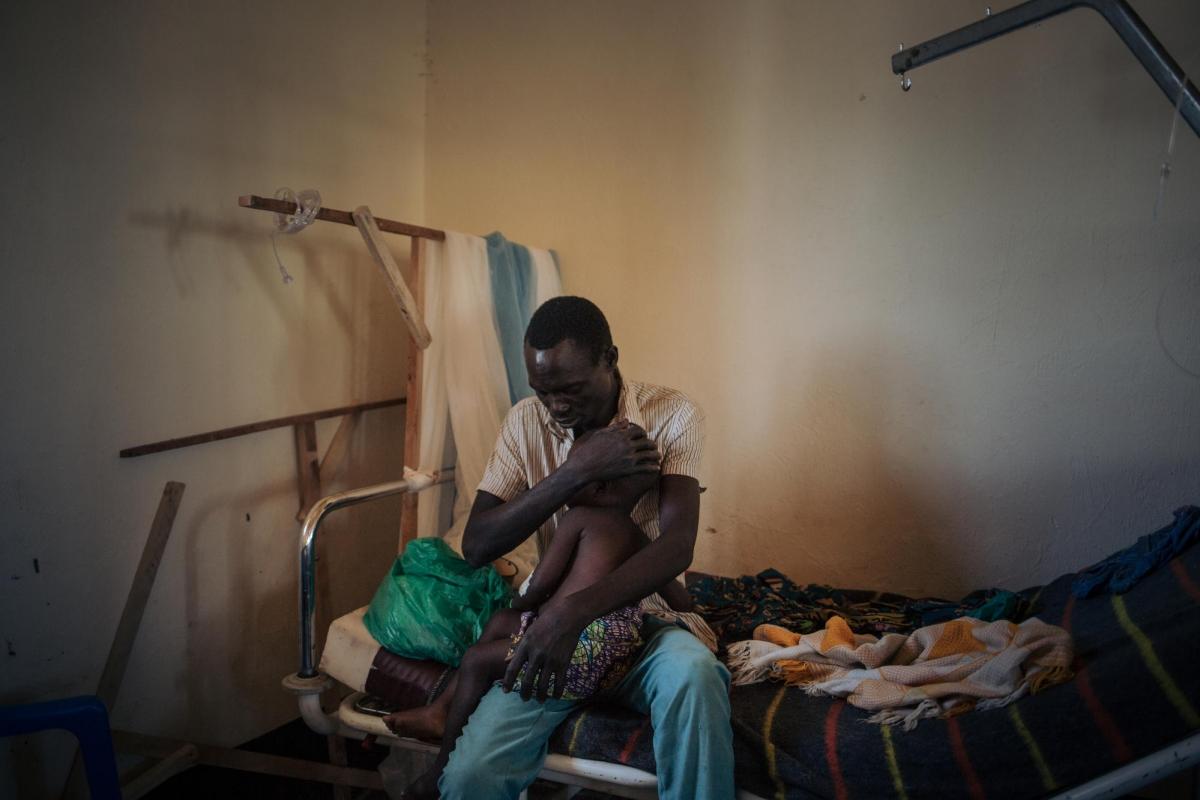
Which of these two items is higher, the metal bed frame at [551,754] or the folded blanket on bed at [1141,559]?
the folded blanket on bed at [1141,559]

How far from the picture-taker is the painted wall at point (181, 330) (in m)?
2.19

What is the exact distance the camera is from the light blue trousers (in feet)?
5.43

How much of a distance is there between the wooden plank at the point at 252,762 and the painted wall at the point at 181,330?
100 millimetres

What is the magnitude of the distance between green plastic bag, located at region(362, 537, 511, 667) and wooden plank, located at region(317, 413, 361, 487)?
908 millimetres

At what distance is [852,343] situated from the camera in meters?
2.83

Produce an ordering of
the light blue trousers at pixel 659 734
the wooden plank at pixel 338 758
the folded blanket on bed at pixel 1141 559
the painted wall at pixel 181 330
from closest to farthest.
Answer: the light blue trousers at pixel 659 734, the folded blanket on bed at pixel 1141 559, the painted wall at pixel 181 330, the wooden plank at pixel 338 758

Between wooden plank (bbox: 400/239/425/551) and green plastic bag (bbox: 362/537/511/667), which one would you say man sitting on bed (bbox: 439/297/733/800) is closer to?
green plastic bag (bbox: 362/537/511/667)

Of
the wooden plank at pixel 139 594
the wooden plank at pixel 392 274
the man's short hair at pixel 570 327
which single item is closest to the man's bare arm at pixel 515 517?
the man's short hair at pixel 570 327

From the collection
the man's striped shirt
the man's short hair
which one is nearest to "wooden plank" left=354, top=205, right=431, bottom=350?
the man's striped shirt

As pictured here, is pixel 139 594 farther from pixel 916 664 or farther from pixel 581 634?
pixel 916 664

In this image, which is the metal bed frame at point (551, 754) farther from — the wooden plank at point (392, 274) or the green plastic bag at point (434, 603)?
A: the wooden plank at point (392, 274)

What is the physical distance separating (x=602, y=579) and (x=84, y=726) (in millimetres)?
1158

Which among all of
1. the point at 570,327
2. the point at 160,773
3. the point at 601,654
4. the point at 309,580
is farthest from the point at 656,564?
the point at 160,773

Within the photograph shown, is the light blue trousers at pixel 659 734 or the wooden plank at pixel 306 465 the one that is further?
the wooden plank at pixel 306 465
